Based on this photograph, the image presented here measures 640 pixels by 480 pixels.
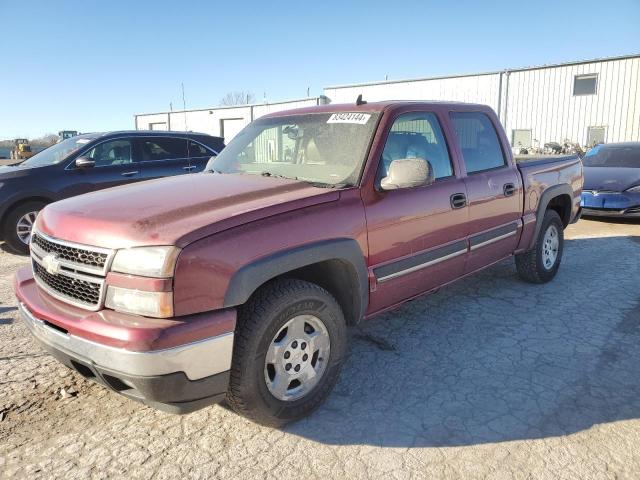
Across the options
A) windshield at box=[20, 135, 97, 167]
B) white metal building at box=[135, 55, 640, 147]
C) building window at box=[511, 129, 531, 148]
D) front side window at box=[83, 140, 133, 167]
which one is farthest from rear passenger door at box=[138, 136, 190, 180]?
building window at box=[511, 129, 531, 148]

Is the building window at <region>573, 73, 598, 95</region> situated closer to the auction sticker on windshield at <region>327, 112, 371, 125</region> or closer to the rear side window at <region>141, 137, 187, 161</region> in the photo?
the rear side window at <region>141, 137, 187, 161</region>

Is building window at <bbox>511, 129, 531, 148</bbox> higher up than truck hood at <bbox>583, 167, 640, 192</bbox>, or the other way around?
building window at <bbox>511, 129, 531, 148</bbox>

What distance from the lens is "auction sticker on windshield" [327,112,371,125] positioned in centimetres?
Result: 353

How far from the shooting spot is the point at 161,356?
2.20m

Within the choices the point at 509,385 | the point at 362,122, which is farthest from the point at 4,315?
the point at 509,385

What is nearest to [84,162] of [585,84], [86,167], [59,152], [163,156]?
[86,167]

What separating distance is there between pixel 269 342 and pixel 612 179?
8.94m

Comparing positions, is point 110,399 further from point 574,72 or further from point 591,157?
point 574,72

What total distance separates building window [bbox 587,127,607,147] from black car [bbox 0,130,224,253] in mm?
17872

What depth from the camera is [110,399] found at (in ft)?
10.2

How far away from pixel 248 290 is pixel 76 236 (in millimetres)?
959

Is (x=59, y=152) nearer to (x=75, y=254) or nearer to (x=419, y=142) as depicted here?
(x=75, y=254)

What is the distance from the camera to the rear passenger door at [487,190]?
410 centimetres

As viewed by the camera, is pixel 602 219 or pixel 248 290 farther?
pixel 602 219
